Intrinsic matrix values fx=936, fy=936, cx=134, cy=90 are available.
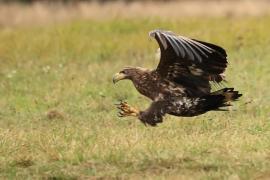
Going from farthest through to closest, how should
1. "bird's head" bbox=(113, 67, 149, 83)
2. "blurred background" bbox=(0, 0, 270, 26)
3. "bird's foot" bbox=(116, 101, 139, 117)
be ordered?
"blurred background" bbox=(0, 0, 270, 26), "bird's head" bbox=(113, 67, 149, 83), "bird's foot" bbox=(116, 101, 139, 117)

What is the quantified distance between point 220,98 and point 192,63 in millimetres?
434

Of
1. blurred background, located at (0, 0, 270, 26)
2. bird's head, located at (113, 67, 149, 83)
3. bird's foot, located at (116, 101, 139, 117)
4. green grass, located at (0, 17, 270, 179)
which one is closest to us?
green grass, located at (0, 17, 270, 179)

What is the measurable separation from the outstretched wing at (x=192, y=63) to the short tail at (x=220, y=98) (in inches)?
4.3

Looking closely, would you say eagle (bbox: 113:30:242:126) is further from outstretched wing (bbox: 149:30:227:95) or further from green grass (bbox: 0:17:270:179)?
green grass (bbox: 0:17:270:179)

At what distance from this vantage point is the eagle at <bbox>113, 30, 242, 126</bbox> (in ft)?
29.3

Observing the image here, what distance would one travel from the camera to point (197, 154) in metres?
8.62

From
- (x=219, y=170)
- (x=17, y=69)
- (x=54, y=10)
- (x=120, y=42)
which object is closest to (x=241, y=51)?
(x=120, y=42)

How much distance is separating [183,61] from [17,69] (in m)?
7.06

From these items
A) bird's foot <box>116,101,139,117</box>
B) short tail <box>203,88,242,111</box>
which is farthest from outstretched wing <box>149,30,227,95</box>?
bird's foot <box>116,101,139,117</box>

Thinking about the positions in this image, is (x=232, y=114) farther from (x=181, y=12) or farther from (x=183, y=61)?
(x=181, y=12)

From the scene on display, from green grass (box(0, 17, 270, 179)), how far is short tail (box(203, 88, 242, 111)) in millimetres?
332

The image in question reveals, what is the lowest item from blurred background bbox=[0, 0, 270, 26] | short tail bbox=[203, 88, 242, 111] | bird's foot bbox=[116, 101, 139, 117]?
bird's foot bbox=[116, 101, 139, 117]

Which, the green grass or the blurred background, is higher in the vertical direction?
the blurred background

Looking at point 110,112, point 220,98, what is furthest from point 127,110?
point 110,112
